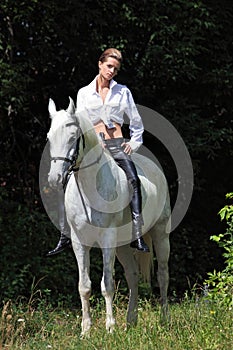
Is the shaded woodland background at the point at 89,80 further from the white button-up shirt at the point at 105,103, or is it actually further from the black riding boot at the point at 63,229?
the white button-up shirt at the point at 105,103

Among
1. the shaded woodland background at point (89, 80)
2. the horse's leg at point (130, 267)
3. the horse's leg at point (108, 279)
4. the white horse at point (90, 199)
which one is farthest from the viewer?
the shaded woodland background at point (89, 80)

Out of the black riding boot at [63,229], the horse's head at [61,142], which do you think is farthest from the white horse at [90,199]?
the black riding boot at [63,229]

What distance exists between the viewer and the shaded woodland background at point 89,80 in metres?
10.5

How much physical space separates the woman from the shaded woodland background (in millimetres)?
4283

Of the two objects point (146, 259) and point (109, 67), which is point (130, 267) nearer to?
point (146, 259)


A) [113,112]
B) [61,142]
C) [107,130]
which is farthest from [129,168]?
[61,142]

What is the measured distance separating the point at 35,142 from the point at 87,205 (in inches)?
238

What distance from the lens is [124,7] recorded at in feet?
36.3

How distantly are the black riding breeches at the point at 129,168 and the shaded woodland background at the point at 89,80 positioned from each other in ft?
14.1

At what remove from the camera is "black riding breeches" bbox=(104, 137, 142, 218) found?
6059 millimetres

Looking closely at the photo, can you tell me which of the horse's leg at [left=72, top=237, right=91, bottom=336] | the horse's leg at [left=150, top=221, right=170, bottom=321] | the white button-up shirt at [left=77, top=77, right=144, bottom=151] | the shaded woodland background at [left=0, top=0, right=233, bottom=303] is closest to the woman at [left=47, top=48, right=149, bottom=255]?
the white button-up shirt at [left=77, top=77, right=144, bottom=151]

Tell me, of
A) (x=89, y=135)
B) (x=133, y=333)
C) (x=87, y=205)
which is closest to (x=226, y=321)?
(x=133, y=333)

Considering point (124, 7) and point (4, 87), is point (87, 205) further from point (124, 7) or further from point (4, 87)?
point (124, 7)

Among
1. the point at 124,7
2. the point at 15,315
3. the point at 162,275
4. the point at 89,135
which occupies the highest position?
the point at 124,7
